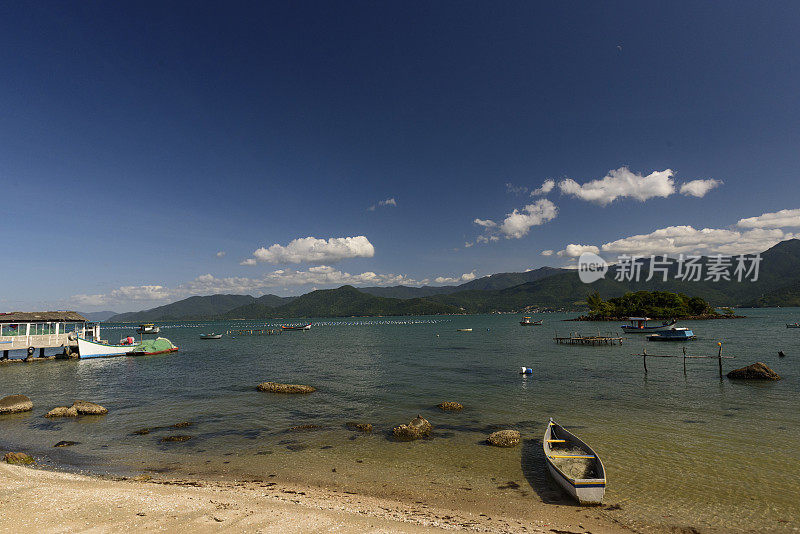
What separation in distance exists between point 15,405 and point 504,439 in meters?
34.3

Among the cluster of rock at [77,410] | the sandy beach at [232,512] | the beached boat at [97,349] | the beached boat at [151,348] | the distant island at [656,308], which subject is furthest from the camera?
the distant island at [656,308]

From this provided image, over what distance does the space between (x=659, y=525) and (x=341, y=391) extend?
2654 cm

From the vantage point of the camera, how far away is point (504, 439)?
18.8m

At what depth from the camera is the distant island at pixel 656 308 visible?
162375 millimetres

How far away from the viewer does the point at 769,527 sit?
11.5 metres

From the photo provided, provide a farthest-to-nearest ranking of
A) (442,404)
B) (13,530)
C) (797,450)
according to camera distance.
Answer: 1. (442,404)
2. (797,450)
3. (13,530)

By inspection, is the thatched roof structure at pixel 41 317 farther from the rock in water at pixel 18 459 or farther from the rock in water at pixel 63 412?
the rock in water at pixel 18 459

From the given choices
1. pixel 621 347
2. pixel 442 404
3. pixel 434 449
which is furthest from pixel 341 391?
pixel 621 347

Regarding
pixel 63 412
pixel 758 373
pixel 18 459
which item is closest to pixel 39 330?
pixel 63 412

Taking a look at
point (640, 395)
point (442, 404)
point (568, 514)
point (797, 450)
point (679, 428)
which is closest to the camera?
point (568, 514)

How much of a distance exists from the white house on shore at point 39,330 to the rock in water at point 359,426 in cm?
6237

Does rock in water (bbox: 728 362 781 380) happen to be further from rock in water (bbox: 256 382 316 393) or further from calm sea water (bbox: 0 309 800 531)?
rock in water (bbox: 256 382 316 393)

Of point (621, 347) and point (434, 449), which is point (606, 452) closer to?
point (434, 449)

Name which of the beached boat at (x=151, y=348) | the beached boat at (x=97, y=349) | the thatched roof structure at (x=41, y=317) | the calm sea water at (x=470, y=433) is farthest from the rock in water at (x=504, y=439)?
the beached boat at (x=151, y=348)
